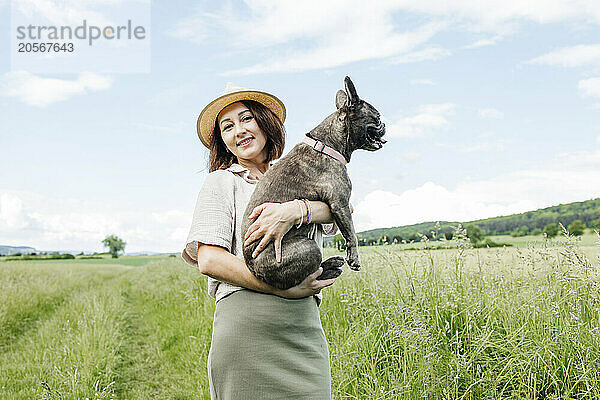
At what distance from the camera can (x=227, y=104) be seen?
2.96m

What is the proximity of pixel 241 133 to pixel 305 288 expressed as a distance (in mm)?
953

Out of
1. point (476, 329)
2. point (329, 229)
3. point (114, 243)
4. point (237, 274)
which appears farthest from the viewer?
point (114, 243)

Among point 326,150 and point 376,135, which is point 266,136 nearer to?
point 326,150

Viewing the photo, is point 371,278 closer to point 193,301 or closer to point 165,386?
point 165,386

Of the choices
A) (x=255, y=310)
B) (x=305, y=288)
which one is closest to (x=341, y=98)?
(x=305, y=288)

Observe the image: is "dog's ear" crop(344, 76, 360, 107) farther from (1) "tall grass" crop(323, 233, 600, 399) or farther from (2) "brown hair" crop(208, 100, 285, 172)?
(1) "tall grass" crop(323, 233, 600, 399)

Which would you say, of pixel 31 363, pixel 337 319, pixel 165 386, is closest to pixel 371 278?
pixel 337 319

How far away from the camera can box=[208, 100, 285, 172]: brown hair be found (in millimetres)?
2945

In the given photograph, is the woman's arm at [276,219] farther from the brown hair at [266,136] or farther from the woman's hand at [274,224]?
the brown hair at [266,136]

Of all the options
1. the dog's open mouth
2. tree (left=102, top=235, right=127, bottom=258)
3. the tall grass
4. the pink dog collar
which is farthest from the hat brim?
tree (left=102, top=235, right=127, bottom=258)

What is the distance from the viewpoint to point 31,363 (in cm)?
669

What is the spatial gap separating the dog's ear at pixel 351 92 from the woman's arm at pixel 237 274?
852 mm

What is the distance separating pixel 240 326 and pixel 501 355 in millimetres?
2526

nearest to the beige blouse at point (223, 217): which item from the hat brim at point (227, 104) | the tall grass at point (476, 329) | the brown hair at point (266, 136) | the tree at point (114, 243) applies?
the brown hair at point (266, 136)
